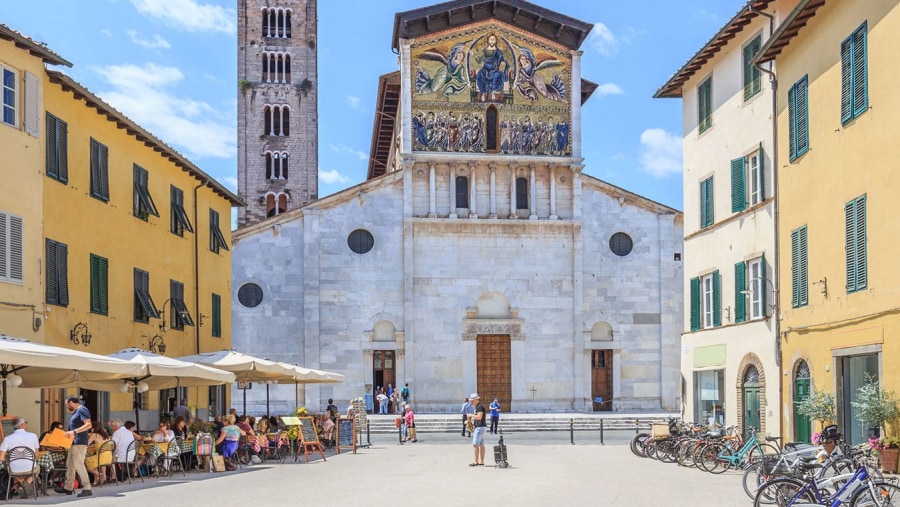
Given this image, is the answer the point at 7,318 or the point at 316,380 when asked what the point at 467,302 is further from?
the point at 7,318

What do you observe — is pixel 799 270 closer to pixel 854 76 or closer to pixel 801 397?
pixel 801 397

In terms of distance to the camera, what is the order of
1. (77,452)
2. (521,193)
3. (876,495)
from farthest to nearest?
(521,193), (77,452), (876,495)

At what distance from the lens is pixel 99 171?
2591 centimetres

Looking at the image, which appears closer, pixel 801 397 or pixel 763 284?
pixel 801 397

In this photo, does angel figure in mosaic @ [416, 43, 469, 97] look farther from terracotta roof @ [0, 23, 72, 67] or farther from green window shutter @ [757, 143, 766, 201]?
terracotta roof @ [0, 23, 72, 67]

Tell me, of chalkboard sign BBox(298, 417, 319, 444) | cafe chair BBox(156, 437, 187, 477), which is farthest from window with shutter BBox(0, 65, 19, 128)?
chalkboard sign BBox(298, 417, 319, 444)

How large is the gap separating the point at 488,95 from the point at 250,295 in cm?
1327

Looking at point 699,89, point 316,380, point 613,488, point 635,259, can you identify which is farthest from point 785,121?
point 635,259

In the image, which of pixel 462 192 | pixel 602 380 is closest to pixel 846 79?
pixel 462 192

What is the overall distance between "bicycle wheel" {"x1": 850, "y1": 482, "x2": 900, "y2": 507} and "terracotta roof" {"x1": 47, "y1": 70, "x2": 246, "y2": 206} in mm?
17614

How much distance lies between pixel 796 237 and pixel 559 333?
2652 centimetres

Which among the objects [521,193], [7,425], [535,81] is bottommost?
[7,425]

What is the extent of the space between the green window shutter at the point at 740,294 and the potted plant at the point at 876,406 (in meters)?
7.41

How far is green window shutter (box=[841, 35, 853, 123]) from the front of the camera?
66.5 ft
